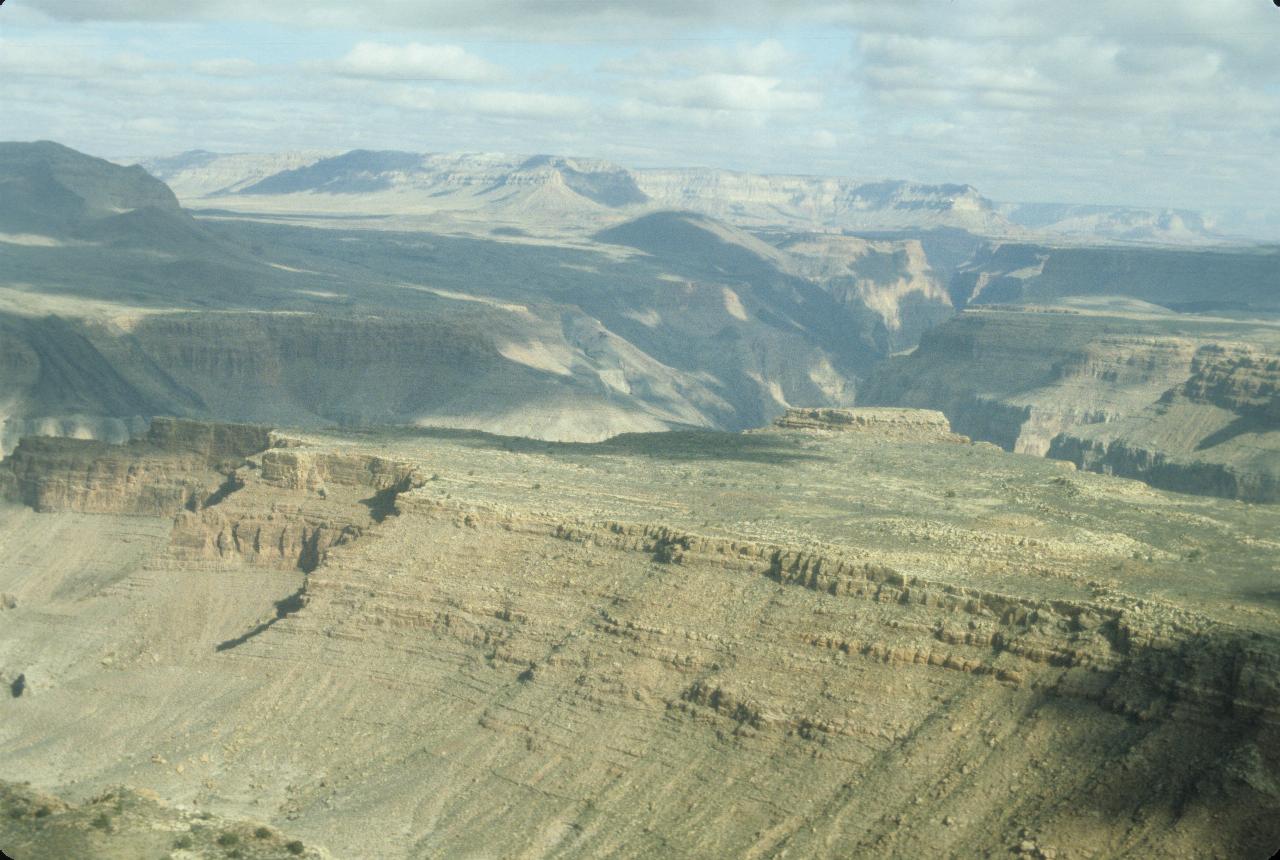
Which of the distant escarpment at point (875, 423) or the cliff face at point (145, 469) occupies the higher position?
the distant escarpment at point (875, 423)

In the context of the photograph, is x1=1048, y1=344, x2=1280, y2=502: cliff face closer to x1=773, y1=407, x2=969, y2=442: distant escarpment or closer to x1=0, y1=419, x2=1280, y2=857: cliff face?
x1=773, y1=407, x2=969, y2=442: distant escarpment

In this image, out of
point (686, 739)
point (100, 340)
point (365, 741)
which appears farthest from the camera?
point (100, 340)

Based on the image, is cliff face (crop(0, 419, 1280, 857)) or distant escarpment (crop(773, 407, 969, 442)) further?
distant escarpment (crop(773, 407, 969, 442))

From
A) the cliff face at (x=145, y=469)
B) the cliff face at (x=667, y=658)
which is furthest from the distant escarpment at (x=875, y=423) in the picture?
the cliff face at (x=145, y=469)

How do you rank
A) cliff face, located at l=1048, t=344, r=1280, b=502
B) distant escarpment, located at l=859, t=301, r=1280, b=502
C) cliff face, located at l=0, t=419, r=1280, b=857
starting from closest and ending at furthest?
cliff face, located at l=0, t=419, r=1280, b=857 → cliff face, located at l=1048, t=344, r=1280, b=502 → distant escarpment, located at l=859, t=301, r=1280, b=502

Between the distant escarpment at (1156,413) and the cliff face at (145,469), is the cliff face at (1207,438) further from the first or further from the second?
the cliff face at (145,469)

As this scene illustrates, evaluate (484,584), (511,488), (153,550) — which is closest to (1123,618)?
(484,584)

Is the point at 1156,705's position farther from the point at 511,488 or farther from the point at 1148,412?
the point at 1148,412

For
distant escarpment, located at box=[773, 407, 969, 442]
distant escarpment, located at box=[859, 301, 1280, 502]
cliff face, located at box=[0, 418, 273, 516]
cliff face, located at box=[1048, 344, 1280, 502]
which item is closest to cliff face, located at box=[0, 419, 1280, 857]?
cliff face, located at box=[0, 418, 273, 516]
